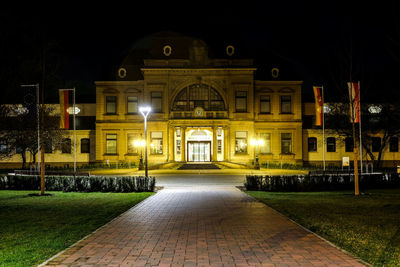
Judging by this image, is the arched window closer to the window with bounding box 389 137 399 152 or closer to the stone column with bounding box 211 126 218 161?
the stone column with bounding box 211 126 218 161

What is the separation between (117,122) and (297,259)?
46067mm

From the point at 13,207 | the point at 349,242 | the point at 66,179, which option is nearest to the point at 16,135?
the point at 66,179

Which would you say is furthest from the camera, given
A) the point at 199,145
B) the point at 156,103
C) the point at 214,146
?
the point at 199,145

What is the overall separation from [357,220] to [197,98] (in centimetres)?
3930

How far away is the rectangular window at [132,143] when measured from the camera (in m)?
51.6

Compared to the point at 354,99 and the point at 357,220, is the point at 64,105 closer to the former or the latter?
the point at 354,99

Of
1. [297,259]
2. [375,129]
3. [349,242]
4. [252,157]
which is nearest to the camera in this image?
[297,259]

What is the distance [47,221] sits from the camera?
38.2ft

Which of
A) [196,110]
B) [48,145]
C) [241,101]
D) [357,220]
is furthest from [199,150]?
[357,220]

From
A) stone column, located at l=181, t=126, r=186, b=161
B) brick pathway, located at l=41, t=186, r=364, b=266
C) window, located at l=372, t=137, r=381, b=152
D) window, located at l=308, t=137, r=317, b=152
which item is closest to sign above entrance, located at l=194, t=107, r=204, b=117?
stone column, located at l=181, t=126, r=186, b=161

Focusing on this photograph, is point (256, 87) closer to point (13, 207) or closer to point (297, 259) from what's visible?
point (13, 207)

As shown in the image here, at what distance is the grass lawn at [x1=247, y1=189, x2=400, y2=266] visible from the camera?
816 cm

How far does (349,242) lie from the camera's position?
8.81 meters

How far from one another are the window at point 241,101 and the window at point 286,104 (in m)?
5.33
